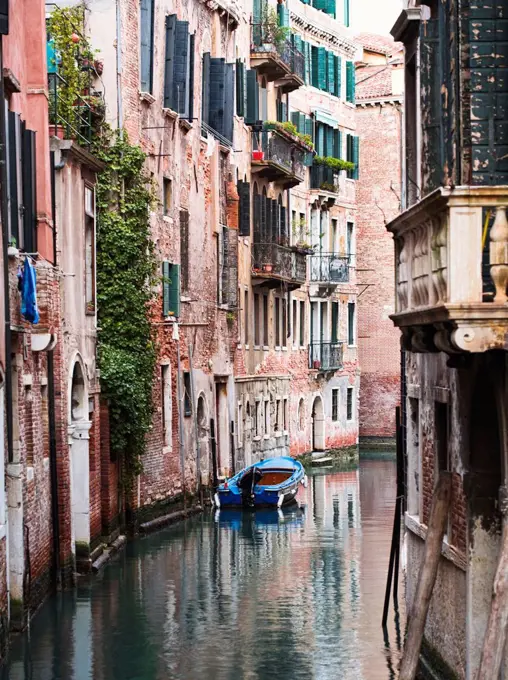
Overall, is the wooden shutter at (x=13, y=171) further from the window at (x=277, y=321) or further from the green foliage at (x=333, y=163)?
the green foliage at (x=333, y=163)

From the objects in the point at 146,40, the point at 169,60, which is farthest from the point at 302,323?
the point at 146,40

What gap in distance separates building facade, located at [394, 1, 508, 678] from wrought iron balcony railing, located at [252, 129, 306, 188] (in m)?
26.2

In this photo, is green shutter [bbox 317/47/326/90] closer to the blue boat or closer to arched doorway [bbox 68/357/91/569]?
the blue boat

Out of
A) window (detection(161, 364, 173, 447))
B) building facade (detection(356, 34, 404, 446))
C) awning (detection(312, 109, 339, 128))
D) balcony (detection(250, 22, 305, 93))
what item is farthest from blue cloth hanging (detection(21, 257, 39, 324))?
building facade (detection(356, 34, 404, 446))

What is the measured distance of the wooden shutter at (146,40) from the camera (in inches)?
1129

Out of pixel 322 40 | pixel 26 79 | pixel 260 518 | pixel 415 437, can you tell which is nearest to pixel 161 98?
pixel 260 518

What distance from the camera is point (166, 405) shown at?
30250mm

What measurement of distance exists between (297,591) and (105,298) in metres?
6.57

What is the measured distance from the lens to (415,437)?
15.9m

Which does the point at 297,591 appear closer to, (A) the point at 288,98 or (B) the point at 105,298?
(B) the point at 105,298

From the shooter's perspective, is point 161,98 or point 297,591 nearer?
point 297,591

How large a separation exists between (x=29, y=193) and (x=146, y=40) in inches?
449

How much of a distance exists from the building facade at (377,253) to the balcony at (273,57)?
9748mm

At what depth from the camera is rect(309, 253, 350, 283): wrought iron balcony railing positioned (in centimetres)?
4822
